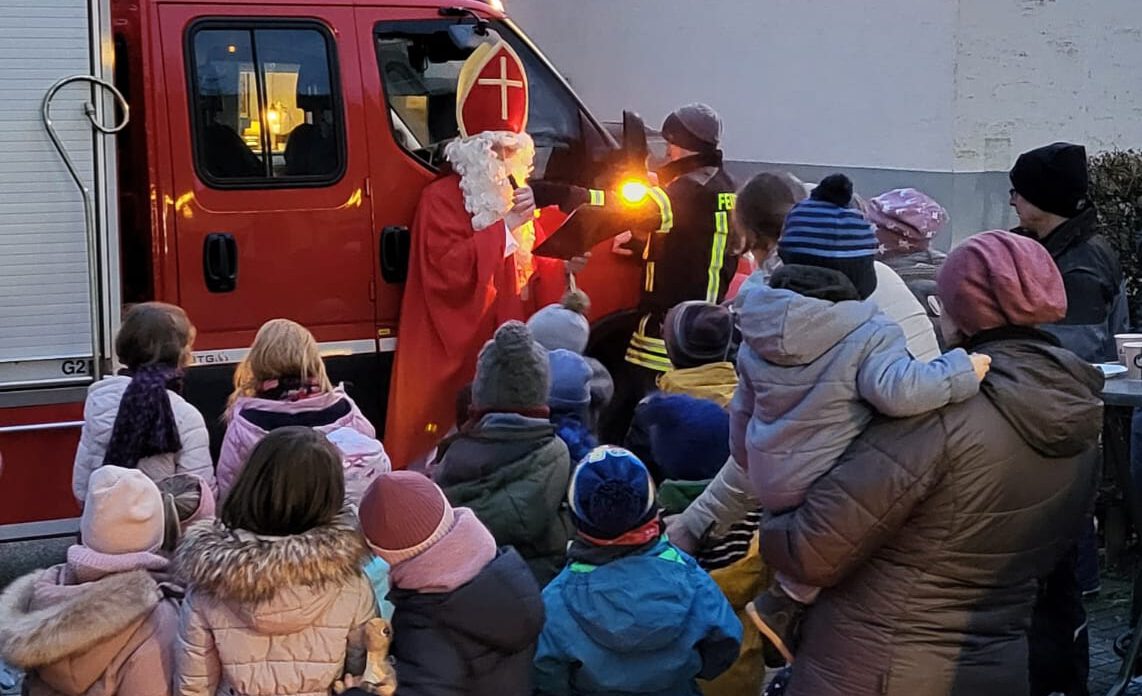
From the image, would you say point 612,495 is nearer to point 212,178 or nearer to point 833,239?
point 833,239

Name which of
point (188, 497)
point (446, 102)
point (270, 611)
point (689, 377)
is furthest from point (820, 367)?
point (446, 102)

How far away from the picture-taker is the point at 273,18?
6020 millimetres

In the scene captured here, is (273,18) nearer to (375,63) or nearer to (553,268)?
(375,63)

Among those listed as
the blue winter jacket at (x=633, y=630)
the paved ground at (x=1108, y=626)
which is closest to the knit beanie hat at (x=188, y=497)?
the blue winter jacket at (x=633, y=630)

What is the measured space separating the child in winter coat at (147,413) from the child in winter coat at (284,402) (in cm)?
15

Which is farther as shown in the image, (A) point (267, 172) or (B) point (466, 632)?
(A) point (267, 172)

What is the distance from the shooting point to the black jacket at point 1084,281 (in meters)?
4.90

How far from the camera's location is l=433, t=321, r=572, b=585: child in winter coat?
4.04 metres

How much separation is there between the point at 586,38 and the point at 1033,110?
15.7ft

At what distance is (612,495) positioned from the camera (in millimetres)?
3436

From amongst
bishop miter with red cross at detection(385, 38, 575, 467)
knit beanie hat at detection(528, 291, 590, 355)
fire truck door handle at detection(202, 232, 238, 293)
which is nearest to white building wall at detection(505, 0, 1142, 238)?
bishop miter with red cross at detection(385, 38, 575, 467)

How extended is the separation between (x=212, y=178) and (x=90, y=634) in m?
3.24

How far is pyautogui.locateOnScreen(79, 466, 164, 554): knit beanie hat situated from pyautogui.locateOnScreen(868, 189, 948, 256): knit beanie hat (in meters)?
3.06

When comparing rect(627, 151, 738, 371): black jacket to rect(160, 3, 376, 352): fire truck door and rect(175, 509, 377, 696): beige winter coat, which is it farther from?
rect(175, 509, 377, 696): beige winter coat
